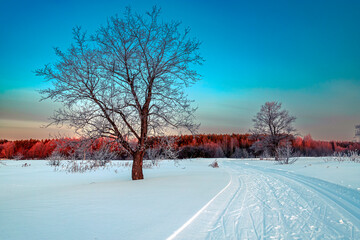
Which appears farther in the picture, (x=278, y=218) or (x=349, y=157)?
(x=349, y=157)

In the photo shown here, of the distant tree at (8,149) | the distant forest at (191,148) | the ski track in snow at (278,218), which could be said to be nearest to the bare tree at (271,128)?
the distant forest at (191,148)

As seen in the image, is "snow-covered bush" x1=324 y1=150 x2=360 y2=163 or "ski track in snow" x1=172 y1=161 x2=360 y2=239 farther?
"snow-covered bush" x1=324 y1=150 x2=360 y2=163

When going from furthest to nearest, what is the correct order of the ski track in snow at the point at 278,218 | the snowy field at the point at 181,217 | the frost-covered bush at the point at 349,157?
1. the frost-covered bush at the point at 349,157
2. the ski track in snow at the point at 278,218
3. the snowy field at the point at 181,217

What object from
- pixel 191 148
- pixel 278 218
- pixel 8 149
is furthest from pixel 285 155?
pixel 8 149

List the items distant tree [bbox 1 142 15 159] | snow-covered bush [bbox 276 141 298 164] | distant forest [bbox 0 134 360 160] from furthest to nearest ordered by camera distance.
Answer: distant tree [bbox 1 142 15 159] → snow-covered bush [bbox 276 141 298 164] → distant forest [bbox 0 134 360 160]

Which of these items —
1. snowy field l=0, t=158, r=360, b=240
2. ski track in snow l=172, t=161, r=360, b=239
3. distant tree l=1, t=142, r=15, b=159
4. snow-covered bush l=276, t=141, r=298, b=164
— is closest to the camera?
snowy field l=0, t=158, r=360, b=240

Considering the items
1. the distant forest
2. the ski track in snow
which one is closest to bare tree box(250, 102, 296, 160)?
the distant forest

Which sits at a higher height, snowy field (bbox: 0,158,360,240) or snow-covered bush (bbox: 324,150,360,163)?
snow-covered bush (bbox: 324,150,360,163)

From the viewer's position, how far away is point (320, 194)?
7.27m

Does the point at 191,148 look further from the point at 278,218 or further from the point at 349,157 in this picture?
the point at 278,218

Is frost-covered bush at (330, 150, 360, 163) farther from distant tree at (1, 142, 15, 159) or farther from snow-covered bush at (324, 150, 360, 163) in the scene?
distant tree at (1, 142, 15, 159)

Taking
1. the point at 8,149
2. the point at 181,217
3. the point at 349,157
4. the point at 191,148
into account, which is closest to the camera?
the point at 181,217

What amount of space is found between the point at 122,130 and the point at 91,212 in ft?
19.3

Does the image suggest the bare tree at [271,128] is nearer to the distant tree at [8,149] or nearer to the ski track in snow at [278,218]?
the ski track in snow at [278,218]
